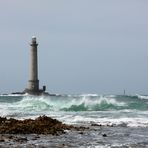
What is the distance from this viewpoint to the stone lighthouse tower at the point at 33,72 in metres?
59.1

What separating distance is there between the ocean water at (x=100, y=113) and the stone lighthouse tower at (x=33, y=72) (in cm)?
901

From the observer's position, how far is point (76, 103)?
4619 centimetres

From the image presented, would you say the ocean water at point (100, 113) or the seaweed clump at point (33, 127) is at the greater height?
the seaweed clump at point (33, 127)

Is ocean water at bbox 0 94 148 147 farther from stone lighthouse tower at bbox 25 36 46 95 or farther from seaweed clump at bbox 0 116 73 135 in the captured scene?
stone lighthouse tower at bbox 25 36 46 95

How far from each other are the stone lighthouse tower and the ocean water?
9010 millimetres

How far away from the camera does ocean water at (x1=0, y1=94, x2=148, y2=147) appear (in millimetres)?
18266

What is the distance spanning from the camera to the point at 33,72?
59188 mm

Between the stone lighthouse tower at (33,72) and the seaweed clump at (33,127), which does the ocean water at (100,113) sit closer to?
the seaweed clump at (33,127)

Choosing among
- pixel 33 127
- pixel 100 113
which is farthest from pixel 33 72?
pixel 33 127

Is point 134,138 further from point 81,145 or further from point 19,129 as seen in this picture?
point 19,129

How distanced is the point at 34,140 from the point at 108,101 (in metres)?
30.7

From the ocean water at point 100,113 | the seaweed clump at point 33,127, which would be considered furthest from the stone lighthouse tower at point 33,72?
the seaweed clump at point 33,127

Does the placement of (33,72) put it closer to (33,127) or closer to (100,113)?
(100,113)

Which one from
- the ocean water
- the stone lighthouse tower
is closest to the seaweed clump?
the ocean water
